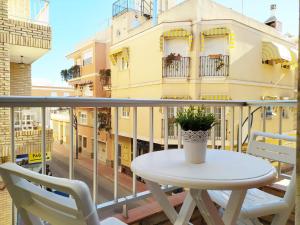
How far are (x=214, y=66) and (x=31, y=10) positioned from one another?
7084 millimetres

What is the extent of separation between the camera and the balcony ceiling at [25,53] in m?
5.49

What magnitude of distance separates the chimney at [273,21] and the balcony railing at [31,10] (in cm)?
1136

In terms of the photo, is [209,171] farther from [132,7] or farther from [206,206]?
[132,7]

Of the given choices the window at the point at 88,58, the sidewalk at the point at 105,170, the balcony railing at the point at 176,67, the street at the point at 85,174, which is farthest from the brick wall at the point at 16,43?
the window at the point at 88,58

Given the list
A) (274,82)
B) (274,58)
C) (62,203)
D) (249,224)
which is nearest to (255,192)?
(249,224)

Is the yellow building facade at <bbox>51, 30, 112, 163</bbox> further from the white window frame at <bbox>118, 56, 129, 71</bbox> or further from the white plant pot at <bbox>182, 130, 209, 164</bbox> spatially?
the white plant pot at <bbox>182, 130, 209, 164</bbox>

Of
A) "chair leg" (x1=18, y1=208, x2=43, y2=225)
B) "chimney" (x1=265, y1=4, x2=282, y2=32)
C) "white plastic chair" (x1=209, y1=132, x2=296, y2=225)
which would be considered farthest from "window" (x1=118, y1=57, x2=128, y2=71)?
"chair leg" (x1=18, y1=208, x2=43, y2=225)

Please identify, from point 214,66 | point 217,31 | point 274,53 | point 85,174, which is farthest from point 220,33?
point 85,174

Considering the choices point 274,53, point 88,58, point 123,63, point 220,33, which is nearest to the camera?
point 220,33

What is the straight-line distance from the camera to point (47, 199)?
2.24 ft

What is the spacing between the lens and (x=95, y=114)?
5.75 feet

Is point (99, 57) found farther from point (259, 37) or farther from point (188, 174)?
point (188, 174)

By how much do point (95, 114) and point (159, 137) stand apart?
28.6 ft

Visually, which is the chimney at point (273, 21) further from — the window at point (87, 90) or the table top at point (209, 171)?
the table top at point (209, 171)
